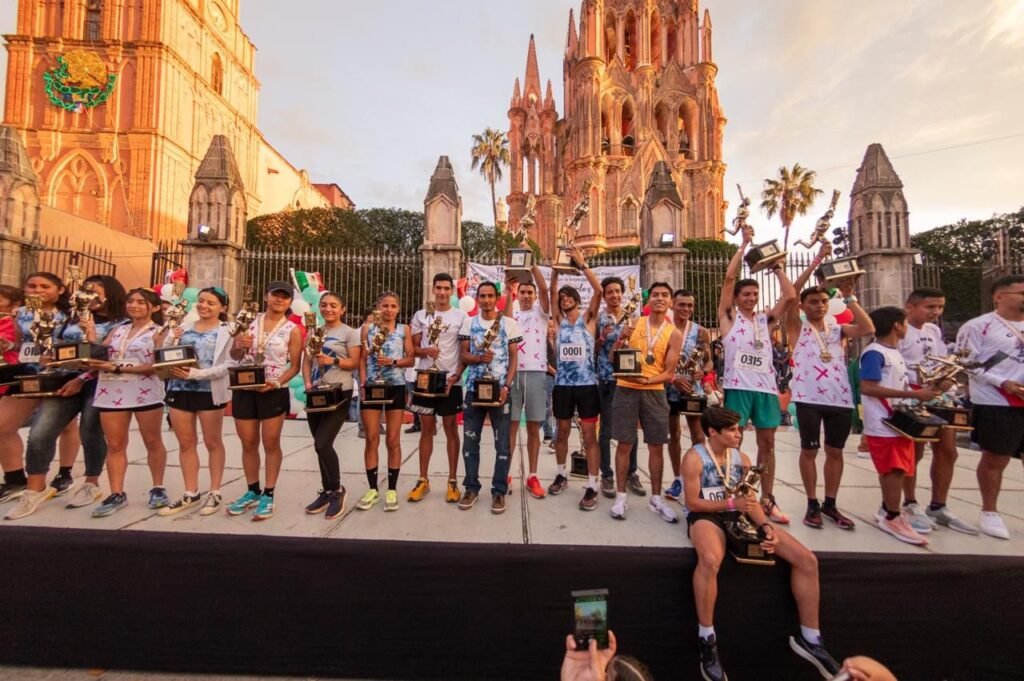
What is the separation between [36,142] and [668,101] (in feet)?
146

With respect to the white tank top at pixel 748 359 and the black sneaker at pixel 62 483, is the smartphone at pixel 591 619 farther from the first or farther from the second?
the black sneaker at pixel 62 483

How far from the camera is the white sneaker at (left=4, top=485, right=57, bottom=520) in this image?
3.92m

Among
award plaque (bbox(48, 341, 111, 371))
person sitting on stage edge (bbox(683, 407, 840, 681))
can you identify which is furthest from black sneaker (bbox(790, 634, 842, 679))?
award plaque (bbox(48, 341, 111, 371))

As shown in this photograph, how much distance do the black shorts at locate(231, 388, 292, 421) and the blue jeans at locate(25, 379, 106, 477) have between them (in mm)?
1589

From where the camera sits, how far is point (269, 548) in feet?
10.5

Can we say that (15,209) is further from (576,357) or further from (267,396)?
(576,357)

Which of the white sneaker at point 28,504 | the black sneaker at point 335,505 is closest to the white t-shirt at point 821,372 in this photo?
the black sneaker at point 335,505

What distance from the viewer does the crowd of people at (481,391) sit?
402 cm

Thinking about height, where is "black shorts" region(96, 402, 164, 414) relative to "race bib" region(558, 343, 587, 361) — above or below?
below

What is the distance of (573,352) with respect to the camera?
188 inches

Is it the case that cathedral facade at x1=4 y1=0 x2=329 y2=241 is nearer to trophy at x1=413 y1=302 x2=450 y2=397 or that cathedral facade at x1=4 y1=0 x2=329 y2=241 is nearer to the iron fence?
the iron fence

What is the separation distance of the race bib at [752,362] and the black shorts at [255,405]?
424 centimetres

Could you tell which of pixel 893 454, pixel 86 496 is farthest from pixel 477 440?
pixel 86 496

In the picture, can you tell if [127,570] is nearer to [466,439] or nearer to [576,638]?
[466,439]
